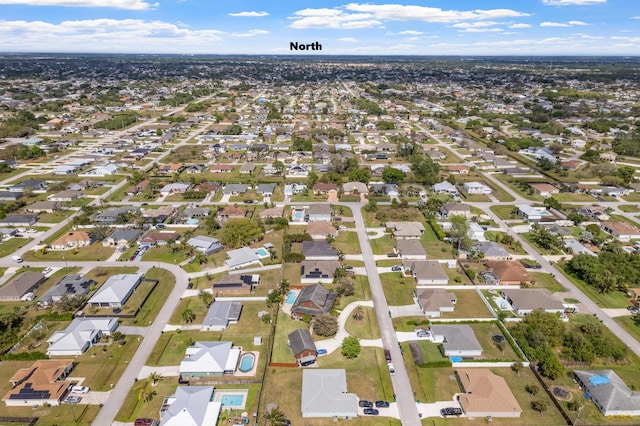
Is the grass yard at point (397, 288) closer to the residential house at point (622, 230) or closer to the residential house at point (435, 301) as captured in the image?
the residential house at point (435, 301)

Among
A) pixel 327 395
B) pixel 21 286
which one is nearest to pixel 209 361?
pixel 327 395

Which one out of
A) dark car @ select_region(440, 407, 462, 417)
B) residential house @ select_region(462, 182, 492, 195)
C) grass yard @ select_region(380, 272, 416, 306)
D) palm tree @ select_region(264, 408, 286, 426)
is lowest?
dark car @ select_region(440, 407, 462, 417)

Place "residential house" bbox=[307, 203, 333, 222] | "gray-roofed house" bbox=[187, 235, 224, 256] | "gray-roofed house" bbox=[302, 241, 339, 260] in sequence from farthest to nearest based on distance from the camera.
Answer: "residential house" bbox=[307, 203, 333, 222] < "gray-roofed house" bbox=[187, 235, 224, 256] < "gray-roofed house" bbox=[302, 241, 339, 260]

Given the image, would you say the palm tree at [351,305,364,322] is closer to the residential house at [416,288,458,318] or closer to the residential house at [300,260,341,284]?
the residential house at [300,260,341,284]

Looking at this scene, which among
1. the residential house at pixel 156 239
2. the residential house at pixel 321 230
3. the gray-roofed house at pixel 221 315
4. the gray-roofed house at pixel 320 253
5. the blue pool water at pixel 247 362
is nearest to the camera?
the blue pool water at pixel 247 362

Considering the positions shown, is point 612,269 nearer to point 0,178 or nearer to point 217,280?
point 217,280

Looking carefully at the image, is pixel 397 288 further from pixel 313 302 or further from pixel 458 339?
A: pixel 313 302

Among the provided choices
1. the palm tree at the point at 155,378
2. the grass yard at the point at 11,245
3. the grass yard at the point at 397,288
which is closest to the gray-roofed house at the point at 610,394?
the grass yard at the point at 397,288

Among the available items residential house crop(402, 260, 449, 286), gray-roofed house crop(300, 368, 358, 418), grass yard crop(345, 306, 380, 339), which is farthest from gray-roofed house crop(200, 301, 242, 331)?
residential house crop(402, 260, 449, 286)
